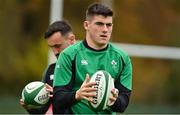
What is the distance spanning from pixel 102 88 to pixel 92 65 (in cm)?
40

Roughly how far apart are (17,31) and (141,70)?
8.14 feet

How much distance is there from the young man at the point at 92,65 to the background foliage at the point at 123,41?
26.3 ft

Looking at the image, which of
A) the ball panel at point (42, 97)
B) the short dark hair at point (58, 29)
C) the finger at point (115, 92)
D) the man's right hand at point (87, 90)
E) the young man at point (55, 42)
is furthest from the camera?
the short dark hair at point (58, 29)

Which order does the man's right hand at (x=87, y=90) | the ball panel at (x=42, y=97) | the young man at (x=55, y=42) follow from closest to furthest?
1. the man's right hand at (x=87, y=90)
2. the ball panel at (x=42, y=97)
3. the young man at (x=55, y=42)

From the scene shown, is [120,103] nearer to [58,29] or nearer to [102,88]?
[102,88]

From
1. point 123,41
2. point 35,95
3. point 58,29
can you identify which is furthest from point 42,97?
point 123,41

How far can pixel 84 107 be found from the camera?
7.36 meters

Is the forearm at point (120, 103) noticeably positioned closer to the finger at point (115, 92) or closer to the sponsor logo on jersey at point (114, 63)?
the finger at point (115, 92)

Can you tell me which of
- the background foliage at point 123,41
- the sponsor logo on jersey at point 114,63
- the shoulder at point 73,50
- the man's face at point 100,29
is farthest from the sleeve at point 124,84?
the background foliage at point 123,41

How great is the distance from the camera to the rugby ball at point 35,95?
26.3ft

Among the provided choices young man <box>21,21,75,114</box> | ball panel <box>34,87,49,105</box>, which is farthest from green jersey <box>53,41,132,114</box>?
young man <box>21,21,75,114</box>

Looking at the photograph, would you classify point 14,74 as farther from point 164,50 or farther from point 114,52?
point 114,52

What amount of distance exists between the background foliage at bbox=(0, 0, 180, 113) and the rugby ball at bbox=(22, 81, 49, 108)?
726 centimetres

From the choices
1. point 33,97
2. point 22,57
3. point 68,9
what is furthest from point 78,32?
point 33,97
